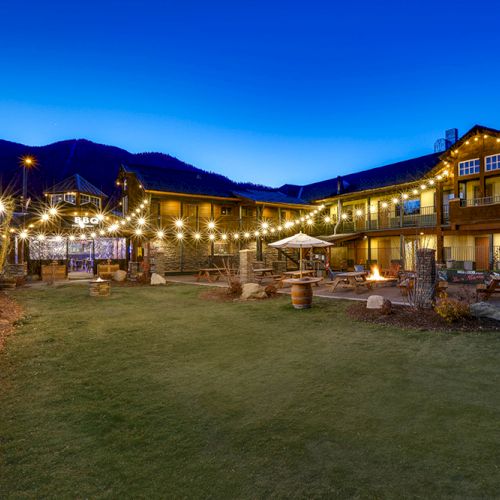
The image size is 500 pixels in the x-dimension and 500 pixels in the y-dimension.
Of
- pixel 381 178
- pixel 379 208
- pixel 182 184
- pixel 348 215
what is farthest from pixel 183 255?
pixel 381 178

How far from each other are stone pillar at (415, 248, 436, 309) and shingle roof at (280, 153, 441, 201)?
14789 mm

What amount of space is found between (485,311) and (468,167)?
1376 cm

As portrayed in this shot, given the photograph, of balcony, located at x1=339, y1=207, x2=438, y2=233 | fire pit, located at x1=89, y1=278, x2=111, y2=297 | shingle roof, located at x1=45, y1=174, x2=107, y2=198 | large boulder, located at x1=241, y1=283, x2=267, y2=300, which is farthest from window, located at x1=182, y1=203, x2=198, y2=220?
shingle roof, located at x1=45, y1=174, x2=107, y2=198

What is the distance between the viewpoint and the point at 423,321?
24.9 feet

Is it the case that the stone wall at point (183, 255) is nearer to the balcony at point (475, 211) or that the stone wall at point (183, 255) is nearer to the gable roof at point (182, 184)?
the gable roof at point (182, 184)

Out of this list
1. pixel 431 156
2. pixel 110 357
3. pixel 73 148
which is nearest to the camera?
pixel 110 357

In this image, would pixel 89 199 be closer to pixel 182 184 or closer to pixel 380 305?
pixel 182 184

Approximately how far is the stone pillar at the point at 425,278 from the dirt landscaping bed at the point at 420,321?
0.28 meters

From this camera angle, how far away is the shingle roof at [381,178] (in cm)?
2197

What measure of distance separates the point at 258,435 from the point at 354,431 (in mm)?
904

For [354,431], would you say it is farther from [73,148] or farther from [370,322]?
[73,148]

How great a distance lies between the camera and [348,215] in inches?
1005

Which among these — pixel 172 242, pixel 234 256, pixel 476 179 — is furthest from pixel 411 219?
pixel 172 242

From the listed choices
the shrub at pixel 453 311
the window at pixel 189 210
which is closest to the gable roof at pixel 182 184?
the window at pixel 189 210
